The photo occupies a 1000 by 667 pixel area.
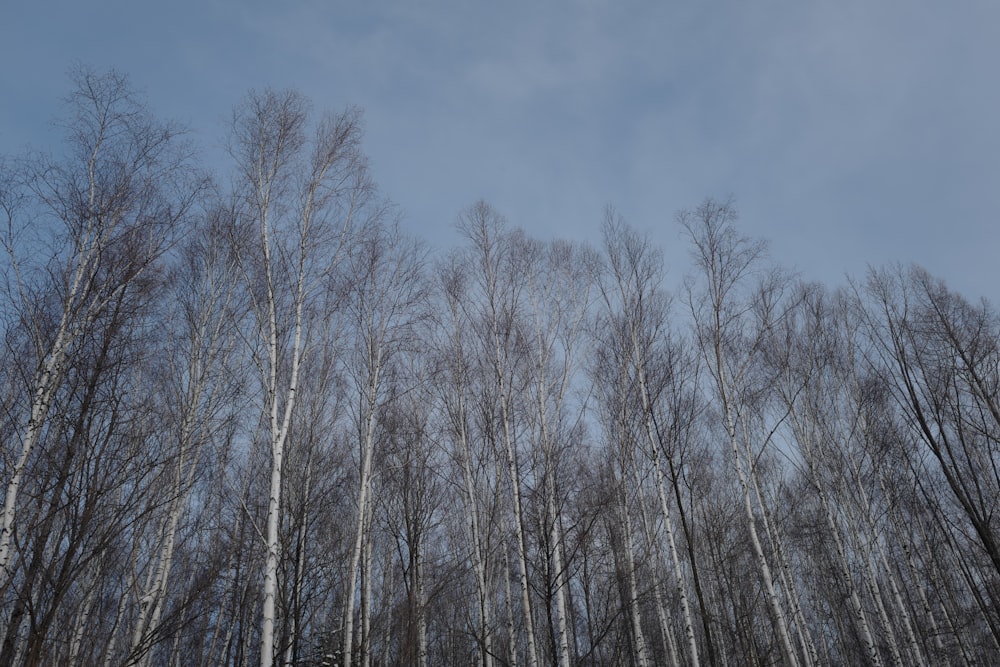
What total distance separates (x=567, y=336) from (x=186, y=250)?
7376mm

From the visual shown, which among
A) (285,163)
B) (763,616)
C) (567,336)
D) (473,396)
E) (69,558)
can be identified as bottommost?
(69,558)

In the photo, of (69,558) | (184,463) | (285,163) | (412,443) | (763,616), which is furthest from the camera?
(763,616)

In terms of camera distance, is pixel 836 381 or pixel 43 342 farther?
pixel 836 381

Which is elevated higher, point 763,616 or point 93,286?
point 93,286

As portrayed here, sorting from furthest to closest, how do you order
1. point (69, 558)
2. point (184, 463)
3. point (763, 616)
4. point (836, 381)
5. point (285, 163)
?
point (763, 616) → point (836, 381) → point (184, 463) → point (285, 163) → point (69, 558)

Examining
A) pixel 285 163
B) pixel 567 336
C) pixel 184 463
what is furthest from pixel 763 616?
pixel 285 163

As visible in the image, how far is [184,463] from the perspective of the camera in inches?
384

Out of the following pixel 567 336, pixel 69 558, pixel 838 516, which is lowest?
pixel 69 558

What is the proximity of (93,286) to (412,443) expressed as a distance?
5.58m

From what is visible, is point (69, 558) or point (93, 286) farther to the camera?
point (93, 286)

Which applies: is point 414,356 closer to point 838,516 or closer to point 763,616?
point 838,516

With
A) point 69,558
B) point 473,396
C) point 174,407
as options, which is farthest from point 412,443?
point 69,558

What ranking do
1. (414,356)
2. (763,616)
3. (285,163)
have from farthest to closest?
1. (763,616)
2. (414,356)
3. (285,163)

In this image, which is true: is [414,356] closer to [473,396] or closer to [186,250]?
[473,396]
